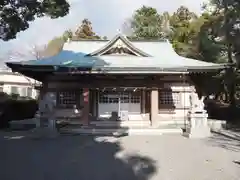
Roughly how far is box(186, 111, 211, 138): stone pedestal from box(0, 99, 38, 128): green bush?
11578mm

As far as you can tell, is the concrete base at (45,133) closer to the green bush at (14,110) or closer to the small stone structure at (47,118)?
the small stone structure at (47,118)

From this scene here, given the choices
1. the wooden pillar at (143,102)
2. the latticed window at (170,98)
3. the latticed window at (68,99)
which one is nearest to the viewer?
the latticed window at (68,99)

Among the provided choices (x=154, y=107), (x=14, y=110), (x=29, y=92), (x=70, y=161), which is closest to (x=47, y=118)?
(x=154, y=107)

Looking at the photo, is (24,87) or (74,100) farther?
(24,87)

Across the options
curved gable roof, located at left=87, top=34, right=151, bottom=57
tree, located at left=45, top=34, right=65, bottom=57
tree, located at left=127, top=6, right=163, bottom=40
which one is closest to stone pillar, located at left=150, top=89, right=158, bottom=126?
curved gable roof, located at left=87, top=34, right=151, bottom=57

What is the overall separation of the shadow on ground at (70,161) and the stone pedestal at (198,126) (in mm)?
4253

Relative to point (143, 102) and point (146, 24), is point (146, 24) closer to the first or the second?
point (146, 24)

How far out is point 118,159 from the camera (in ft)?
35.0

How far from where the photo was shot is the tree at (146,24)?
1704 inches

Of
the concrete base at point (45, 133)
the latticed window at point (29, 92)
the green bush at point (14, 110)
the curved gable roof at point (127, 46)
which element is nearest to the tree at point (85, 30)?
the latticed window at point (29, 92)

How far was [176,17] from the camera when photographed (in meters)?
42.1

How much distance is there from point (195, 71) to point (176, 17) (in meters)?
23.2

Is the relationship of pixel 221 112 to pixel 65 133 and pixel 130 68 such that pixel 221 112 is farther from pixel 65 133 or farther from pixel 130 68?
pixel 65 133

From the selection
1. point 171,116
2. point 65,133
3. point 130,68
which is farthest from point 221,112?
point 65,133
